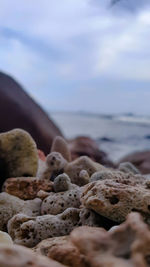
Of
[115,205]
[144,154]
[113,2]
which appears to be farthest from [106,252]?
[144,154]

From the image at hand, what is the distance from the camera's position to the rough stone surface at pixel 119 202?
3.88ft

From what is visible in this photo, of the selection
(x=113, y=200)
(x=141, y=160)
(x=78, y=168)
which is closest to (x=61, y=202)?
(x=113, y=200)

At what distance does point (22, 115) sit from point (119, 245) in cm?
437

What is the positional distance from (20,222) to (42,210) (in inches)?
7.5

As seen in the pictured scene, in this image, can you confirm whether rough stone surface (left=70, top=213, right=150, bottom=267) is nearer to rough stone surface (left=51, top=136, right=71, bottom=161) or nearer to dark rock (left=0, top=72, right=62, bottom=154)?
rough stone surface (left=51, top=136, right=71, bottom=161)

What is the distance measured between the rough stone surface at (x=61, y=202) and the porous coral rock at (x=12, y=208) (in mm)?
89

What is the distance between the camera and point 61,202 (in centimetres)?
155

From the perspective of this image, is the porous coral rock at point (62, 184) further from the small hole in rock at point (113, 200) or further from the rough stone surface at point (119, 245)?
the rough stone surface at point (119, 245)

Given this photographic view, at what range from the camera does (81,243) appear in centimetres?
69

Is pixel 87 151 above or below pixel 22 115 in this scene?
below

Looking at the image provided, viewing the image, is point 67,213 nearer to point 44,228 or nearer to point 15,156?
point 44,228

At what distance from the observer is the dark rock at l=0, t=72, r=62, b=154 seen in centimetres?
477

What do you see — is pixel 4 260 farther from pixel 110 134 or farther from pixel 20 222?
pixel 110 134

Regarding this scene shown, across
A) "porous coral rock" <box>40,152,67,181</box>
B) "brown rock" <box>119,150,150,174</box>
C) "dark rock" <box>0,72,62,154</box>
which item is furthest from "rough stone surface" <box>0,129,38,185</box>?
"brown rock" <box>119,150,150,174</box>
